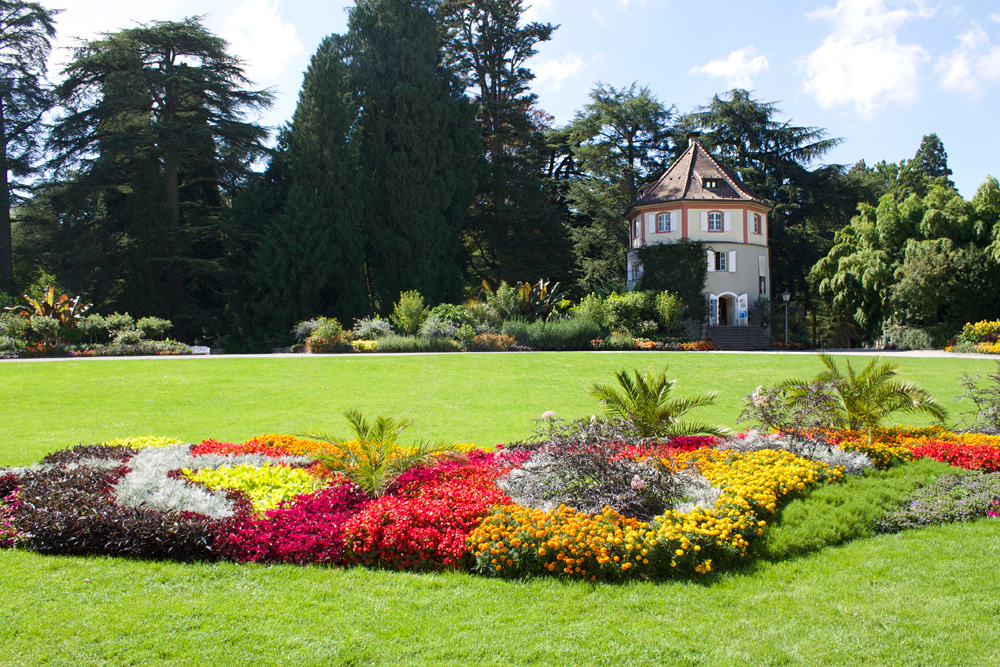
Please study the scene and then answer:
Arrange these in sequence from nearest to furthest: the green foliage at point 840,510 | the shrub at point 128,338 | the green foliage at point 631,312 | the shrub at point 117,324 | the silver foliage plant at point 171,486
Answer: the green foliage at point 840,510, the silver foliage plant at point 171,486, the shrub at point 128,338, the shrub at point 117,324, the green foliage at point 631,312

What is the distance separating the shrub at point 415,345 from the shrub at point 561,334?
282cm

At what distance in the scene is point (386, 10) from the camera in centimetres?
3159

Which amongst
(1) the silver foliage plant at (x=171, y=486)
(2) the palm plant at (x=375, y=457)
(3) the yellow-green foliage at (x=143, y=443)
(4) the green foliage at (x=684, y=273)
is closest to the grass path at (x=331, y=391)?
(3) the yellow-green foliage at (x=143, y=443)

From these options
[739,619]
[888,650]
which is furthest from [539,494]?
[888,650]

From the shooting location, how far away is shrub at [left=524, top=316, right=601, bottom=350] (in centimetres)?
2166

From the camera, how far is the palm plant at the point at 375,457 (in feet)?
18.9

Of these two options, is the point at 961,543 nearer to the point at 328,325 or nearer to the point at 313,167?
the point at 328,325

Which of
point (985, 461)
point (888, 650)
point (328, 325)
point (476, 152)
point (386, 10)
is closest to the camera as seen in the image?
point (888, 650)

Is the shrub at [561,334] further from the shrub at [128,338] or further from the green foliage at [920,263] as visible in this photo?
the green foliage at [920,263]

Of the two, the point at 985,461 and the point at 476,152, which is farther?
the point at 476,152

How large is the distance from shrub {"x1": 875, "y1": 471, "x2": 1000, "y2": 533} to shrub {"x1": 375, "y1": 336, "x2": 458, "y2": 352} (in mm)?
15196

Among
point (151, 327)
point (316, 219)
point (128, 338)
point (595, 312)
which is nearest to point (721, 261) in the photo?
point (595, 312)

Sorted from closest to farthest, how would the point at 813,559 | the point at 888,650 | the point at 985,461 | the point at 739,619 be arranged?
the point at 888,650, the point at 739,619, the point at 813,559, the point at 985,461

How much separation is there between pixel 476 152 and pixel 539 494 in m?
30.4
